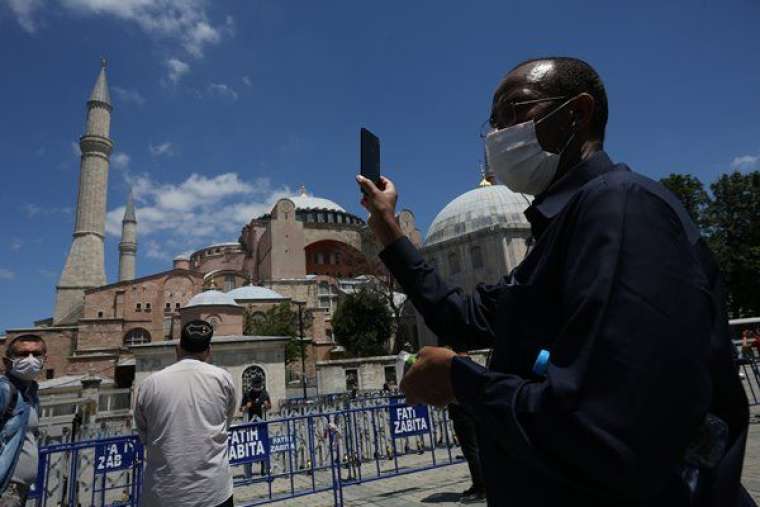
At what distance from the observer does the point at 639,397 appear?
0.79 metres

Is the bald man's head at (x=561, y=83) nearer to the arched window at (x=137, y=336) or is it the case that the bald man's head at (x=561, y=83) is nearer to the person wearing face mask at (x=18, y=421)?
the person wearing face mask at (x=18, y=421)

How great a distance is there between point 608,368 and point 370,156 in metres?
1.36

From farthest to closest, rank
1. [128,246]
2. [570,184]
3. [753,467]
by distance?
[128,246] → [753,467] → [570,184]

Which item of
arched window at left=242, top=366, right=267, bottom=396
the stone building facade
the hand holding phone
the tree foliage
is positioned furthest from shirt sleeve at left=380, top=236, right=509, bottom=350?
the tree foliage

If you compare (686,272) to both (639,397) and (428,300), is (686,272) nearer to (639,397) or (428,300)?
(639,397)

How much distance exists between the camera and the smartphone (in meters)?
1.90

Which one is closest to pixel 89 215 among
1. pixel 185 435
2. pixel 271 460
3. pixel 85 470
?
pixel 85 470

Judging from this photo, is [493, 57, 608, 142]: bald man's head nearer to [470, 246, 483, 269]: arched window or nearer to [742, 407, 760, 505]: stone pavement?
[742, 407, 760, 505]: stone pavement

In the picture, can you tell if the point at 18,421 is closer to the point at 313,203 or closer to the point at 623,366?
the point at 623,366

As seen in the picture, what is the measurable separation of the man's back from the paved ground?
11.1 feet

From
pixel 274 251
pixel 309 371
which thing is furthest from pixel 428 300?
pixel 274 251

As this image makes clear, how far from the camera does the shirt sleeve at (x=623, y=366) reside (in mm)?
793

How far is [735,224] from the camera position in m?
29.3

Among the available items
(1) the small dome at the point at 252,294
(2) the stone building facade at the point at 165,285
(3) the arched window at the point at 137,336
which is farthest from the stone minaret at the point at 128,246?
(1) the small dome at the point at 252,294
